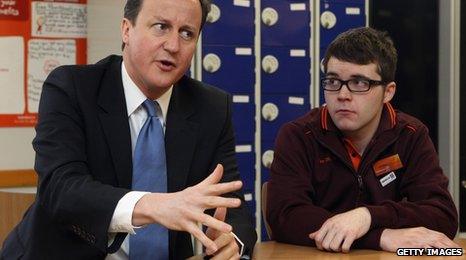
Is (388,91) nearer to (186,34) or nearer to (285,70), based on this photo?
(186,34)

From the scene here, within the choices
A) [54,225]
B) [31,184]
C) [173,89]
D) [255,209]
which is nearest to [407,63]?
[255,209]

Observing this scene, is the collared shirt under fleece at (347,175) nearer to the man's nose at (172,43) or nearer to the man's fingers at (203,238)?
the man's fingers at (203,238)

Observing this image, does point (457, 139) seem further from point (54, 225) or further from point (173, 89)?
point (54, 225)

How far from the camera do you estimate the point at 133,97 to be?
209cm

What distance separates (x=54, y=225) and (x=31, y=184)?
2.38 m

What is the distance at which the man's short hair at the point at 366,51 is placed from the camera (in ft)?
8.32

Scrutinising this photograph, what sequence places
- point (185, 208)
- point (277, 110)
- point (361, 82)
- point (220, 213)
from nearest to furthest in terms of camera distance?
point (185, 208)
point (220, 213)
point (361, 82)
point (277, 110)

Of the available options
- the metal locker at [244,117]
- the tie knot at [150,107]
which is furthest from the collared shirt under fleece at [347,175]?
the metal locker at [244,117]

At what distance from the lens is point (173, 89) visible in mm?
2209

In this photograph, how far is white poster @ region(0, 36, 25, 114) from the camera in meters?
4.18

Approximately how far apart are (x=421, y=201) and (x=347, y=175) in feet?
0.85

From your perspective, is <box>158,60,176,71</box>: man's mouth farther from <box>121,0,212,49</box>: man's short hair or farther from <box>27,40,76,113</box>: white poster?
<box>27,40,76,113</box>: white poster

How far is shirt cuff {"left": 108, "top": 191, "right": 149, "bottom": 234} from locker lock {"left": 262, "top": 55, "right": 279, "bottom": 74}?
306 cm

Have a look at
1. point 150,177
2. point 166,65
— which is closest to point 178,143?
point 150,177
